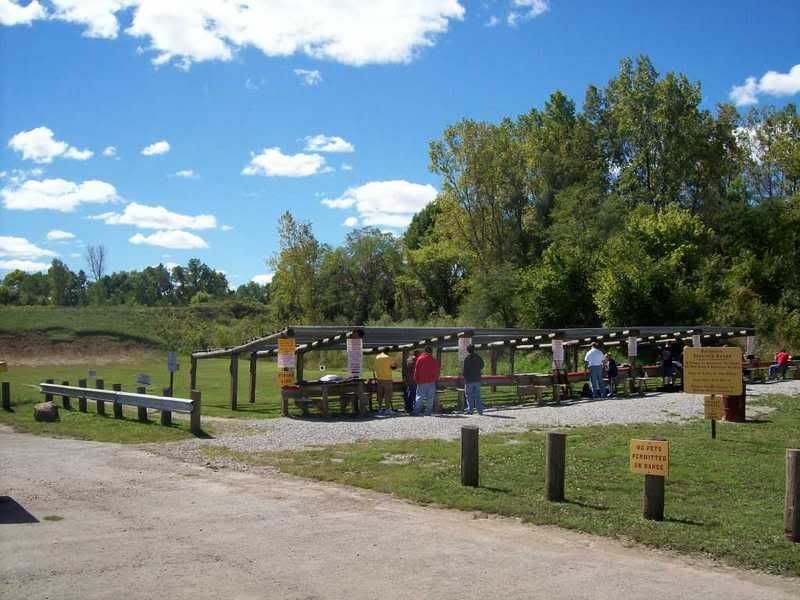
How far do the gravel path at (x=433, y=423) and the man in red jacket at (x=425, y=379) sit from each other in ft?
2.04

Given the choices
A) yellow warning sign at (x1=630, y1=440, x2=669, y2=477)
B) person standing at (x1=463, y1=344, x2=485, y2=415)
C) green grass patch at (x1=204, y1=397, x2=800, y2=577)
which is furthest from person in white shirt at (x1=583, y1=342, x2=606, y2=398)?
yellow warning sign at (x1=630, y1=440, x2=669, y2=477)

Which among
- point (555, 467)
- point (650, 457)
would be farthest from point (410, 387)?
point (650, 457)

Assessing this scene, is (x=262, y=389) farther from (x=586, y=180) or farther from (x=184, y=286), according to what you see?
(x=184, y=286)

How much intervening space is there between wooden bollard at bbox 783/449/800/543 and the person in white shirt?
15377mm

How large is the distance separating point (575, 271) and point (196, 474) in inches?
1426

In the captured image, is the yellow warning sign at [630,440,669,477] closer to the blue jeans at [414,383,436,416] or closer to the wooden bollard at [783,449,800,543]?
the wooden bollard at [783,449,800,543]

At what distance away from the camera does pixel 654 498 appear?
326 inches

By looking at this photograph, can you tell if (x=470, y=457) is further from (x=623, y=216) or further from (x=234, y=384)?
(x=623, y=216)

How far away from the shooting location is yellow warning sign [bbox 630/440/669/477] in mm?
8211

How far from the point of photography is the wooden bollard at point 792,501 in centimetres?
745

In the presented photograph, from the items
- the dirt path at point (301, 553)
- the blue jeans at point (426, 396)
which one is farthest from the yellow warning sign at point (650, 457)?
the blue jeans at point (426, 396)

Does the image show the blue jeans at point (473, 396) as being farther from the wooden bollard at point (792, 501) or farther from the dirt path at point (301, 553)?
the wooden bollard at point (792, 501)

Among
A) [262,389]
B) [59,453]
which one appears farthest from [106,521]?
[262,389]

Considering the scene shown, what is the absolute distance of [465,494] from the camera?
944 cm
